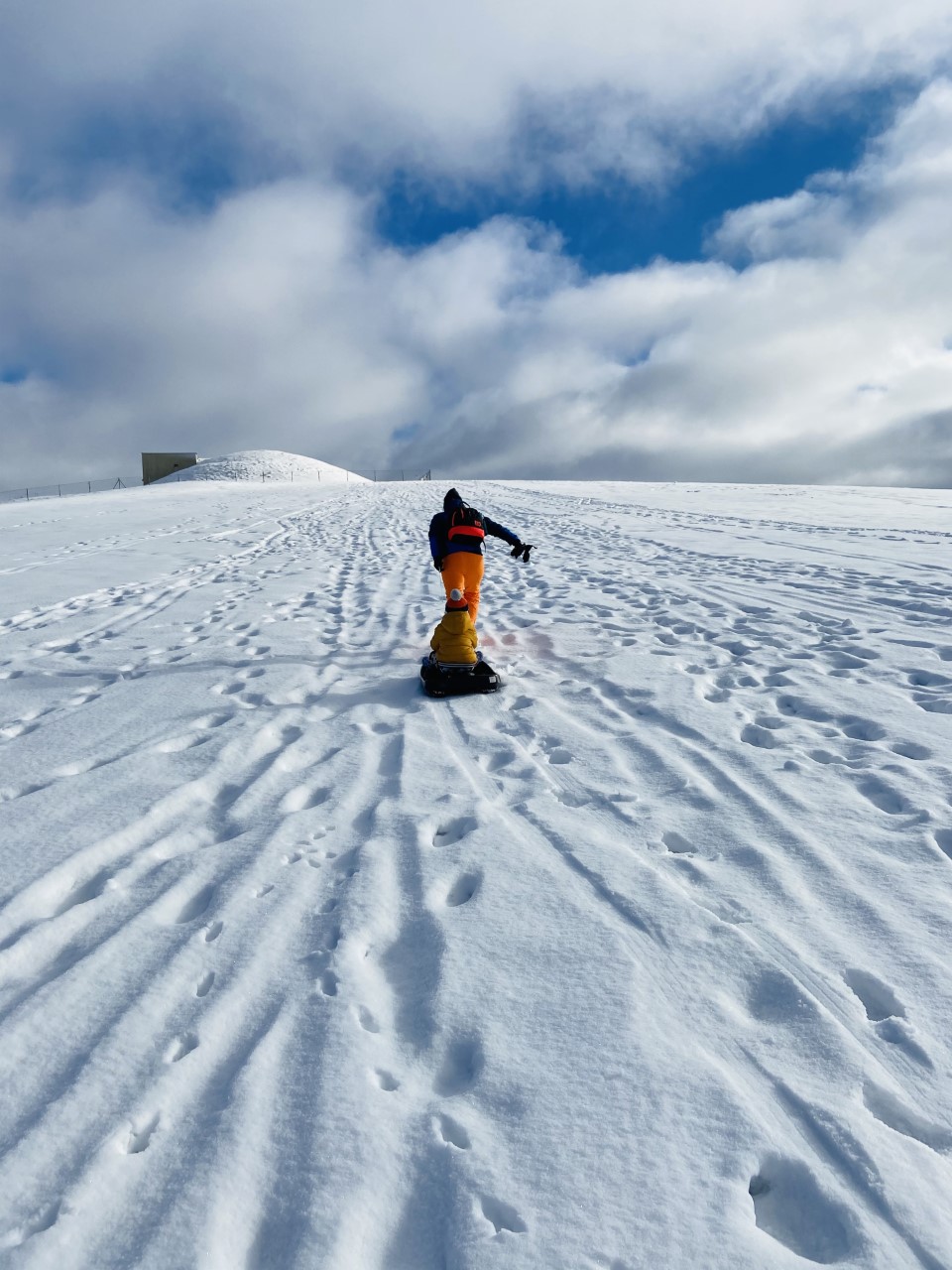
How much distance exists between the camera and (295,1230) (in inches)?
75.6

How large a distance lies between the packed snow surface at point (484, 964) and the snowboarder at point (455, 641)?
41 centimetres

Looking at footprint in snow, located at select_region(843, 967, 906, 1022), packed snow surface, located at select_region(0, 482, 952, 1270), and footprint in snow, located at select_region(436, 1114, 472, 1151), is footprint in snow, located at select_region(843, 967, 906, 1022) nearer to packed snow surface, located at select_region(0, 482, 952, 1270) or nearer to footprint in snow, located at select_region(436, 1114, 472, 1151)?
packed snow surface, located at select_region(0, 482, 952, 1270)

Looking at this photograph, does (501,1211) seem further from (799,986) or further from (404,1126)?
(799,986)

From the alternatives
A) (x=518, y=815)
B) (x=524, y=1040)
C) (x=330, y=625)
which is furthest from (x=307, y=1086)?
(x=330, y=625)

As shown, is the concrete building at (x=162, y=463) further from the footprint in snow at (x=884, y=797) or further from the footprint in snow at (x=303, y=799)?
the footprint in snow at (x=884, y=797)

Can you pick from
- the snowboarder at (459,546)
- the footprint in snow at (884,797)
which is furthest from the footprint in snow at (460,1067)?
the snowboarder at (459,546)

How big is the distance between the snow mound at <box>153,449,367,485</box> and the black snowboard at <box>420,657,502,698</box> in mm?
81036

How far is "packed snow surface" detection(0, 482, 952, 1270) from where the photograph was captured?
195 cm

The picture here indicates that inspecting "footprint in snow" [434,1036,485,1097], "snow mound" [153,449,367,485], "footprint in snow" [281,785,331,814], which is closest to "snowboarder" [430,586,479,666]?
"footprint in snow" [281,785,331,814]

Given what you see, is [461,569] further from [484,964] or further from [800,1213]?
[800,1213]

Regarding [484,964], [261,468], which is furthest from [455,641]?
[261,468]

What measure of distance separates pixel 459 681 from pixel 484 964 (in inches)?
132

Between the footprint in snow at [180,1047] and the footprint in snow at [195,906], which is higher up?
the footprint in snow at [195,906]

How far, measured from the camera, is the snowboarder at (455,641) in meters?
6.09
